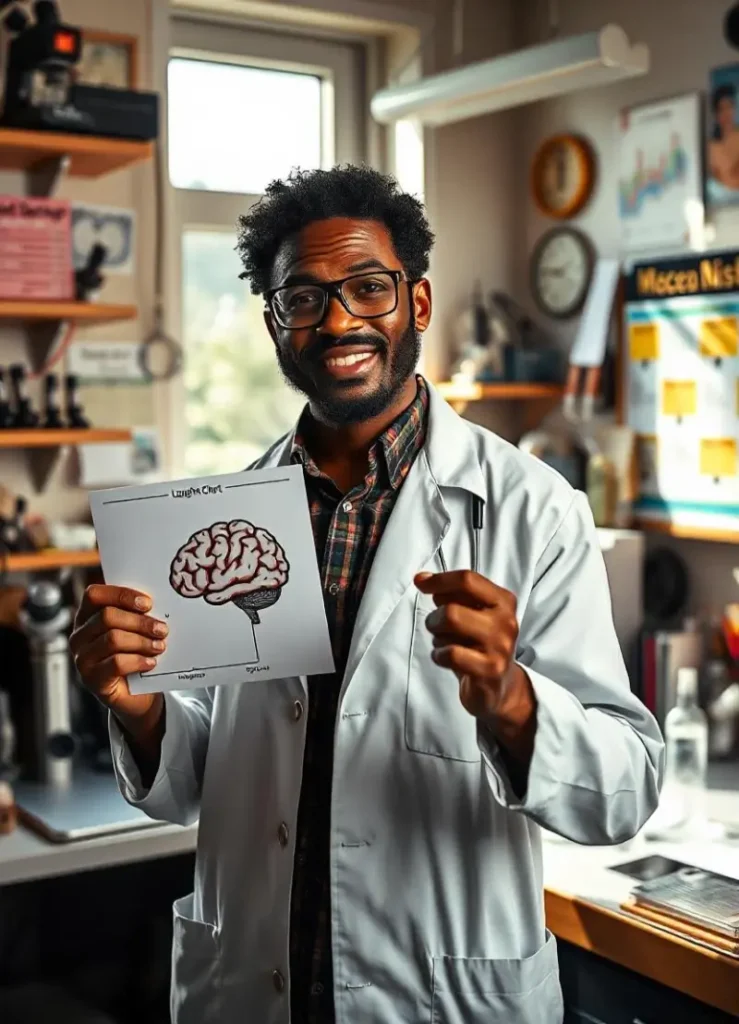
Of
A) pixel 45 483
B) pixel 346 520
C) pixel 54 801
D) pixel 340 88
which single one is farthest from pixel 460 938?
pixel 340 88

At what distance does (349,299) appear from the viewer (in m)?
1.44

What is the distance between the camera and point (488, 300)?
10.7ft

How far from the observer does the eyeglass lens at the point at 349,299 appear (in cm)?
144

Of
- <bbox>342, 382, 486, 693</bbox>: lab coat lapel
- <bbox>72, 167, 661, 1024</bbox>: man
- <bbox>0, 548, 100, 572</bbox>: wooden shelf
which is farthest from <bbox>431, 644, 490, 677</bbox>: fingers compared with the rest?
<bbox>0, 548, 100, 572</bbox>: wooden shelf

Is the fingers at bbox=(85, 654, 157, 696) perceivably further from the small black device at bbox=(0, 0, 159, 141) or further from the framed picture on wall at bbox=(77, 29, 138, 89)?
the framed picture on wall at bbox=(77, 29, 138, 89)

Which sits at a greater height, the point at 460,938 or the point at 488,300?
the point at 488,300

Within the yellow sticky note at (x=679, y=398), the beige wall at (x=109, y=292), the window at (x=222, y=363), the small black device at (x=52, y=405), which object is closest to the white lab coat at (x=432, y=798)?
the small black device at (x=52, y=405)

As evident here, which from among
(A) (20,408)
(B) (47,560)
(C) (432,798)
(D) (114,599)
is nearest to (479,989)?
(C) (432,798)

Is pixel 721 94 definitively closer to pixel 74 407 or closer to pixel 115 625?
pixel 74 407

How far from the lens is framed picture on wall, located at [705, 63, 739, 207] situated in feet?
8.67

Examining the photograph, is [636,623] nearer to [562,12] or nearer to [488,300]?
[488,300]

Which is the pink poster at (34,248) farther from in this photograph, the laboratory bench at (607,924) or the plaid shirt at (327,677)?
the plaid shirt at (327,677)

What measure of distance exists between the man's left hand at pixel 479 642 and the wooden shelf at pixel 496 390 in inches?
75.2

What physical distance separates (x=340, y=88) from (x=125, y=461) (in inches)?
44.4
